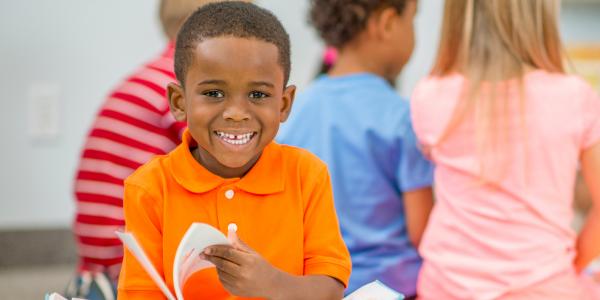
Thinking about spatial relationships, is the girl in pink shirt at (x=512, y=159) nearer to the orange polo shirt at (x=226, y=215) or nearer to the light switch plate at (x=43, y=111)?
the orange polo shirt at (x=226, y=215)

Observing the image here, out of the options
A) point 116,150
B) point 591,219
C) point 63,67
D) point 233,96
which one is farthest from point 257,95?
point 63,67

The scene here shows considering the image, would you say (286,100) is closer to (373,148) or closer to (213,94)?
(213,94)

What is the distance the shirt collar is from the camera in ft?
2.26

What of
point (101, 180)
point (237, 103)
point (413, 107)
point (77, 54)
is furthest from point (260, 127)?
point (77, 54)

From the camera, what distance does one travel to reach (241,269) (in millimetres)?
630

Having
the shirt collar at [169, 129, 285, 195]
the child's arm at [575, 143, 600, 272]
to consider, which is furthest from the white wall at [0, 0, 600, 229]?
the shirt collar at [169, 129, 285, 195]

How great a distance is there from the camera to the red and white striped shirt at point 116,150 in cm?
85

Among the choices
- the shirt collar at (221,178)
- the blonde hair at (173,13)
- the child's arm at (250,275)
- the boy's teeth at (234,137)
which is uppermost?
the blonde hair at (173,13)

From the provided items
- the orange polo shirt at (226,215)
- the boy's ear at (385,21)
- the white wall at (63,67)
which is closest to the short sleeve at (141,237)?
the orange polo shirt at (226,215)

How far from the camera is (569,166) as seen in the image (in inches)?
41.9

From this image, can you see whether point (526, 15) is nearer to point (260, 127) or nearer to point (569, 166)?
point (569, 166)

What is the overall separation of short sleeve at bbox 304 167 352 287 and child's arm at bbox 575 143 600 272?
51cm

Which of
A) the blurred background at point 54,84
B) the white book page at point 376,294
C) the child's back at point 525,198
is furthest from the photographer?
the blurred background at point 54,84

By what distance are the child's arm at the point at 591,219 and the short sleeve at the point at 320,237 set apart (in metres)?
0.51
